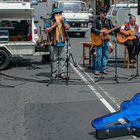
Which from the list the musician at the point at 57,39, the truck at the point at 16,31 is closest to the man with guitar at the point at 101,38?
the musician at the point at 57,39

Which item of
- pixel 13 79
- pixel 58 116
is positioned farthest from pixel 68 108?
pixel 13 79

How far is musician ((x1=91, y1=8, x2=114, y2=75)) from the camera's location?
12.2m

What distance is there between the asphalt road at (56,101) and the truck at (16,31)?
534 millimetres

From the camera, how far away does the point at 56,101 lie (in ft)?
29.6

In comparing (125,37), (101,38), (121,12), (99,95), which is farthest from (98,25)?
(121,12)

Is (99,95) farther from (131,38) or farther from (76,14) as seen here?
(76,14)

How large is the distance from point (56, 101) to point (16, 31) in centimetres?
591

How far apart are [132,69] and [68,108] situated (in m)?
5.82

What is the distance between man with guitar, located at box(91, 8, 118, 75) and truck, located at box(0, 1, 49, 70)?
6.69ft

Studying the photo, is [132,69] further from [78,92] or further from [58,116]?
[58,116]

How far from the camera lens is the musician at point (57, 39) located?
1130cm

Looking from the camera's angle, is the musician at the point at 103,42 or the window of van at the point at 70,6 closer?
the musician at the point at 103,42

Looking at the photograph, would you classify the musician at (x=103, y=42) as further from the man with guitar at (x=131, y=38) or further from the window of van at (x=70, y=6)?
the window of van at (x=70, y=6)

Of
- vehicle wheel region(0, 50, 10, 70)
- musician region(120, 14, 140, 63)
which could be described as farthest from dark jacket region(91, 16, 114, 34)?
vehicle wheel region(0, 50, 10, 70)
